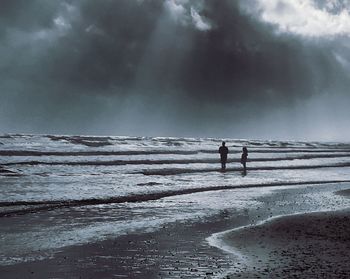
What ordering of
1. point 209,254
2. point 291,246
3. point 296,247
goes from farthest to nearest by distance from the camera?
point 291,246
point 296,247
point 209,254

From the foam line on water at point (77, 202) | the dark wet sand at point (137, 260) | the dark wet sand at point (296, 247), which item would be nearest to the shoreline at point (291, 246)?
the dark wet sand at point (296, 247)

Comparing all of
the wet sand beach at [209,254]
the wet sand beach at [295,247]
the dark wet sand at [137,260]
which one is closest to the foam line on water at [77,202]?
the wet sand beach at [209,254]

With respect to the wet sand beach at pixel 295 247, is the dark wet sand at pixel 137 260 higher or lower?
lower

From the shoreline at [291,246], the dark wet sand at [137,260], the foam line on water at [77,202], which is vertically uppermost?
the shoreline at [291,246]

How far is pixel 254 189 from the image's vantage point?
77.9ft

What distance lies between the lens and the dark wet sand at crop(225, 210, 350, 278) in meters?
8.03

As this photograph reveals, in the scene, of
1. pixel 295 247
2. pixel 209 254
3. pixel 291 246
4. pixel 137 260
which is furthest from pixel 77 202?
pixel 295 247

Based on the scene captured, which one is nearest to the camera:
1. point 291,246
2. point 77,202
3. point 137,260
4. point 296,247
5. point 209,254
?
point 137,260

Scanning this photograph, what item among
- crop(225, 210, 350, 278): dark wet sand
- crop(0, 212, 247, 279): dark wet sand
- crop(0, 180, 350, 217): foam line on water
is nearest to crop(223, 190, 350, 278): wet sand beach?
crop(225, 210, 350, 278): dark wet sand

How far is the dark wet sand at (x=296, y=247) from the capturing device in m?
8.03

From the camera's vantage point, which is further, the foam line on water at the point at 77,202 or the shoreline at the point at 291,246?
the foam line on water at the point at 77,202

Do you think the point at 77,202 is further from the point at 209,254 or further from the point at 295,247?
the point at 295,247

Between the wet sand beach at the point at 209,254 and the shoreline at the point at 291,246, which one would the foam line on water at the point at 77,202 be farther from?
the shoreline at the point at 291,246

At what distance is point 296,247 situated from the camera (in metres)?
10.0
